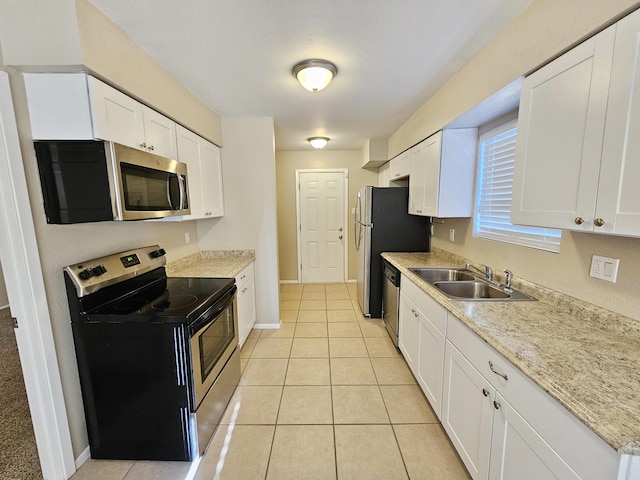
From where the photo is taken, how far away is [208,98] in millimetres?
2451

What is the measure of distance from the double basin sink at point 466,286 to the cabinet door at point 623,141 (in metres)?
0.77

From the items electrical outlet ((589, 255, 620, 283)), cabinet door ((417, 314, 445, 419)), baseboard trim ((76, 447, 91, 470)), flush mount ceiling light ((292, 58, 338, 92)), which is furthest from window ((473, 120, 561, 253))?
baseboard trim ((76, 447, 91, 470))

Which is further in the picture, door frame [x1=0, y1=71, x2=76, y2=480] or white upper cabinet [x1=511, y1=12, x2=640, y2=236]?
door frame [x1=0, y1=71, x2=76, y2=480]

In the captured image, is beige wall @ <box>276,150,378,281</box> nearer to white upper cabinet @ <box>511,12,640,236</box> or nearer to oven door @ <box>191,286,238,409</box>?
oven door @ <box>191,286,238,409</box>

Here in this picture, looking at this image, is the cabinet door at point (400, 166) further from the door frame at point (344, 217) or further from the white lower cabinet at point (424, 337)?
the white lower cabinet at point (424, 337)

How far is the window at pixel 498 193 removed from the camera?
5.99ft

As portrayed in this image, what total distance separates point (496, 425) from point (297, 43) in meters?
2.25

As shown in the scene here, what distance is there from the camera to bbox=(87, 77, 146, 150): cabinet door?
134 cm

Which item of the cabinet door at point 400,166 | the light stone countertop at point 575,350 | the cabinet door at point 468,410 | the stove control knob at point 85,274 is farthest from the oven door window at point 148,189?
the cabinet door at point 400,166

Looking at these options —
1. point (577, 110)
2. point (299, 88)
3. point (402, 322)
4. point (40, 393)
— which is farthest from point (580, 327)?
point (40, 393)

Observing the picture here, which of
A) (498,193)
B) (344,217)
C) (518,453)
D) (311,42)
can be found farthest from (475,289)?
(344,217)

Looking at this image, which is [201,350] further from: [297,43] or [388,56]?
[388,56]

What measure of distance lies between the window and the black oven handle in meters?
2.12

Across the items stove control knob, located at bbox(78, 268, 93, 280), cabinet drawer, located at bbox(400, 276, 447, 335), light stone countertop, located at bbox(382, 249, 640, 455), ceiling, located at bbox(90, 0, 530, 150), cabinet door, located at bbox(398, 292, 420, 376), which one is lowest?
cabinet door, located at bbox(398, 292, 420, 376)
